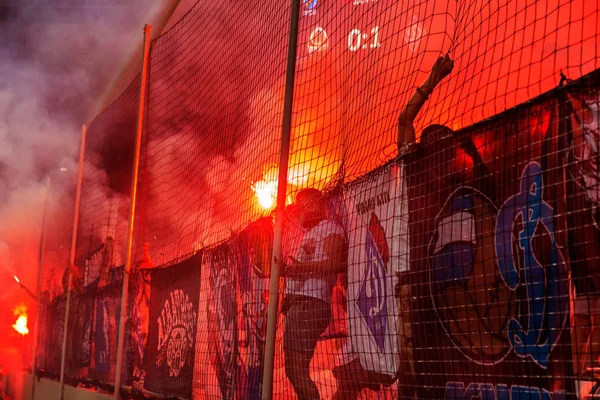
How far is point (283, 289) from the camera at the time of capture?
13.5 ft

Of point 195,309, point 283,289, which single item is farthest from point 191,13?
point 283,289

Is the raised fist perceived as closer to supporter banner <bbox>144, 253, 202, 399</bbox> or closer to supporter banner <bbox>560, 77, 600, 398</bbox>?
supporter banner <bbox>560, 77, 600, 398</bbox>

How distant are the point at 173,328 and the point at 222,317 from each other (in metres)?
1.13

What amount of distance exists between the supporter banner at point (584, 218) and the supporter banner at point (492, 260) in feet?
0.14

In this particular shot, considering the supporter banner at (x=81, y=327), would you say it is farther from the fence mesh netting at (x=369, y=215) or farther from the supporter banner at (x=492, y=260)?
the supporter banner at (x=492, y=260)

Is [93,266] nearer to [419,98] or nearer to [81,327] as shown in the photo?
[81,327]

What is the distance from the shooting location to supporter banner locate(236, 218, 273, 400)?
4.42 meters

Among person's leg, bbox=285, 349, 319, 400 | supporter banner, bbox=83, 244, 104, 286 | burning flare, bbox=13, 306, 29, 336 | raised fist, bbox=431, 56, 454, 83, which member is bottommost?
person's leg, bbox=285, 349, 319, 400

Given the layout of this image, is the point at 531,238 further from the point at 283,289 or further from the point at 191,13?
the point at 191,13

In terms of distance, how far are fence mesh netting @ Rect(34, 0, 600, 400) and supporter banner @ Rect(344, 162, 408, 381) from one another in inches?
0.4

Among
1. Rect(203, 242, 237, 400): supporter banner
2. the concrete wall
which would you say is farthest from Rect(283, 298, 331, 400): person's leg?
the concrete wall

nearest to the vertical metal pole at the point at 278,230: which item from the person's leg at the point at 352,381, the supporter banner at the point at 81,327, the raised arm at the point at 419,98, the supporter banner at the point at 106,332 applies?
the person's leg at the point at 352,381

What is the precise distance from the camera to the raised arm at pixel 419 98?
10.6 ft

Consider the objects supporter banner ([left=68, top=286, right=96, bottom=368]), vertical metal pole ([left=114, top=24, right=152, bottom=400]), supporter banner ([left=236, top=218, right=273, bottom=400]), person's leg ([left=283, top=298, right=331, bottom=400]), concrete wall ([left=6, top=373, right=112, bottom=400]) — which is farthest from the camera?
supporter banner ([left=68, top=286, right=96, bottom=368])
